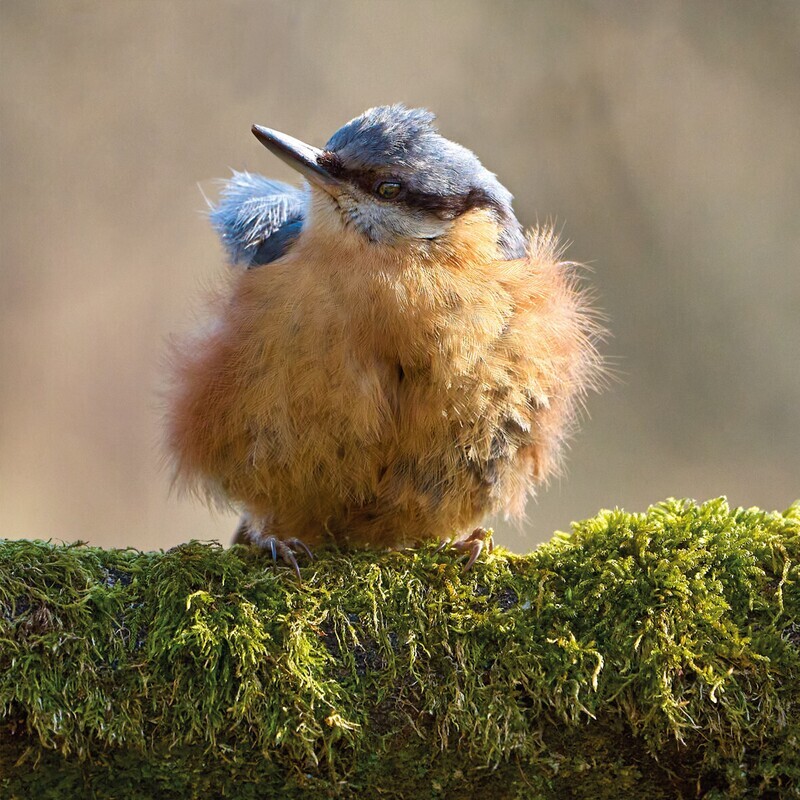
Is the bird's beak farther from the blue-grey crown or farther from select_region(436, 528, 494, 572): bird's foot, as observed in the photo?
select_region(436, 528, 494, 572): bird's foot

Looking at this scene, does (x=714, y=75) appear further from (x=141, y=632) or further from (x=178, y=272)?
(x=141, y=632)

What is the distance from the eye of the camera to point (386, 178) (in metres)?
3.04

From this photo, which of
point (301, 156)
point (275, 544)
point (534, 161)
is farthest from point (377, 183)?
point (534, 161)

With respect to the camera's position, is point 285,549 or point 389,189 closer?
point 285,549

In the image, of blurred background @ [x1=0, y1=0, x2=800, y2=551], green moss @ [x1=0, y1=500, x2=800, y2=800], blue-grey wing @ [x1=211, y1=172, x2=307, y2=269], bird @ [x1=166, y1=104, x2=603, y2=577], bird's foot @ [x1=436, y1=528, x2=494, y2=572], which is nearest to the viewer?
green moss @ [x1=0, y1=500, x2=800, y2=800]

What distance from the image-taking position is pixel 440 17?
7004 mm

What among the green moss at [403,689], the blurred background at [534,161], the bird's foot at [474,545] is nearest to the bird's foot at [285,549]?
the green moss at [403,689]

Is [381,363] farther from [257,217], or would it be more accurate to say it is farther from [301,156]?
[257,217]

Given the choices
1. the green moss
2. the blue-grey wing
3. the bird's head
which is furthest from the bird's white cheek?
the green moss

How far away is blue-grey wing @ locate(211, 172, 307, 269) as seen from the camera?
327cm

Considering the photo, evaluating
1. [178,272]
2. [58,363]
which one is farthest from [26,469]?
[178,272]

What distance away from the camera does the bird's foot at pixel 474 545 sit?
8.52 feet

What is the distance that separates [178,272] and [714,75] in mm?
4026

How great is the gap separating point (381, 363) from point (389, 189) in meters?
0.57
